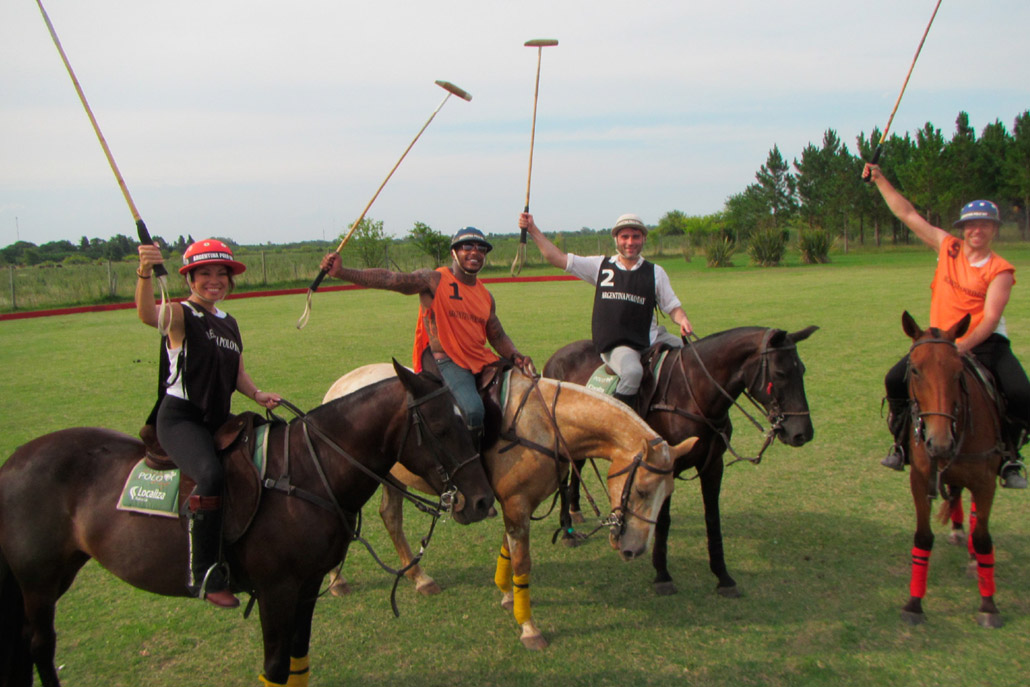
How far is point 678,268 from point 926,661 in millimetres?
39419

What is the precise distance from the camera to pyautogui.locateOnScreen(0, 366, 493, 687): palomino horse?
11.1ft

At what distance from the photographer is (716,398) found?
5.09m

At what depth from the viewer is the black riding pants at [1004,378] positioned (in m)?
4.71

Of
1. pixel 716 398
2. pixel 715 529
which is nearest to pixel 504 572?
pixel 715 529

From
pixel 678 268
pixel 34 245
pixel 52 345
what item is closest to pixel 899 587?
pixel 52 345

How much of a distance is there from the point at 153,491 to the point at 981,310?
206 inches

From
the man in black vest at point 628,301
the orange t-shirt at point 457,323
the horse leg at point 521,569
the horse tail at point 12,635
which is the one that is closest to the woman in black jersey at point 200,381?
the horse tail at point 12,635

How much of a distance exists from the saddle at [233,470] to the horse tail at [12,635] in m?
Result: 0.99

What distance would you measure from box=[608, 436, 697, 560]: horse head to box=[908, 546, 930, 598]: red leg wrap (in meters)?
1.90

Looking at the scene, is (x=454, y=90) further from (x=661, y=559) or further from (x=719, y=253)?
(x=719, y=253)

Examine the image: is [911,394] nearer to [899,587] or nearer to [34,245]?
[899,587]

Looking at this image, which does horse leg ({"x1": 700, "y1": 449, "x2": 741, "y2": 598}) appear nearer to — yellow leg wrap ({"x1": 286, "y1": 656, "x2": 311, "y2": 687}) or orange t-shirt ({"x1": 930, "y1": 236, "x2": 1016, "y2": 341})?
orange t-shirt ({"x1": 930, "y1": 236, "x2": 1016, "y2": 341})

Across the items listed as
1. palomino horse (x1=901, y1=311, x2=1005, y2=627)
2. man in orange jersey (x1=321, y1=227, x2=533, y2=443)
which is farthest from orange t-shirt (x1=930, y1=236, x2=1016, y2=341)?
man in orange jersey (x1=321, y1=227, x2=533, y2=443)

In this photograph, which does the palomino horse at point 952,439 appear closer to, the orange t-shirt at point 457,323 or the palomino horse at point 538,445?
the palomino horse at point 538,445
